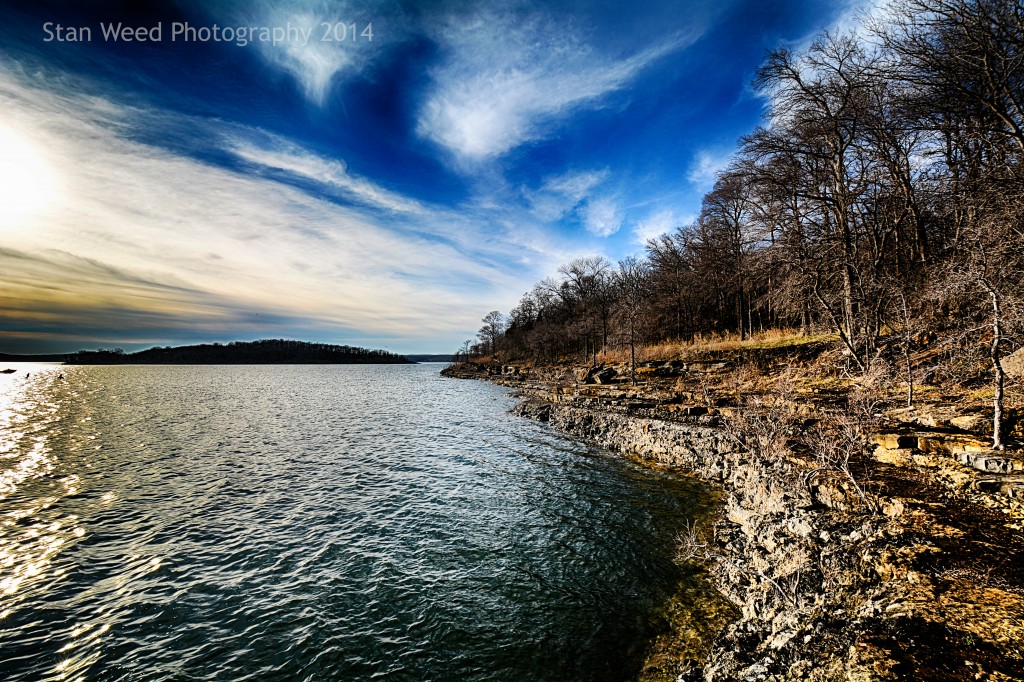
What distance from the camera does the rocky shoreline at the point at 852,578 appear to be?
3762 millimetres

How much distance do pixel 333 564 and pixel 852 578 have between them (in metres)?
9.38

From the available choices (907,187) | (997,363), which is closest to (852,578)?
(997,363)

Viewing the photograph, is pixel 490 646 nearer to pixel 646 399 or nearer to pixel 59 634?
pixel 59 634

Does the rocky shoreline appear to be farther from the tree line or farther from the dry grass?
the dry grass

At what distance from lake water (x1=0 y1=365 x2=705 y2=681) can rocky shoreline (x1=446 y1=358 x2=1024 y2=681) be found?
114 cm

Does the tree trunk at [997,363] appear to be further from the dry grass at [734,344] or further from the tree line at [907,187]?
the dry grass at [734,344]

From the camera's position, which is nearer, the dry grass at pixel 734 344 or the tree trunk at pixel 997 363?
the tree trunk at pixel 997 363

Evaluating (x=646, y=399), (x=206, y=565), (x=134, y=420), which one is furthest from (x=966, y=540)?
(x=134, y=420)

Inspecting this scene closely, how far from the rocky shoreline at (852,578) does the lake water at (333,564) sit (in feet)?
3.74

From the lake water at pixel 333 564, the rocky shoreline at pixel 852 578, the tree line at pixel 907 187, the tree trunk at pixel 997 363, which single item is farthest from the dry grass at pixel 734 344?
the lake water at pixel 333 564

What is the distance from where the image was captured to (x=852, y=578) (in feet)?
18.3

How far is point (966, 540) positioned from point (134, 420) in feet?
132

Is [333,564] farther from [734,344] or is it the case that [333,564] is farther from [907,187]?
[734,344]

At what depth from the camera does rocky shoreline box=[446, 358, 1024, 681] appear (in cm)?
376
